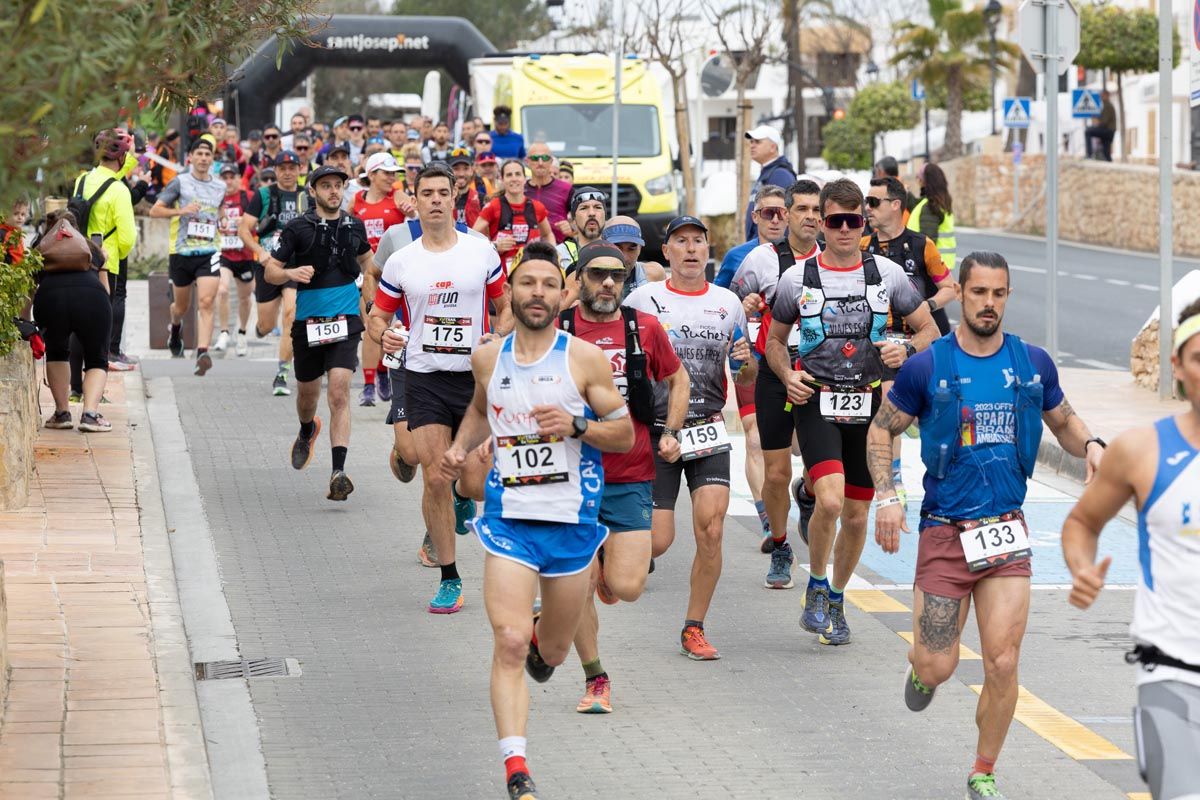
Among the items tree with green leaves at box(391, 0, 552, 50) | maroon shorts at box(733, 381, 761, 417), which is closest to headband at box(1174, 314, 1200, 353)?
maroon shorts at box(733, 381, 761, 417)

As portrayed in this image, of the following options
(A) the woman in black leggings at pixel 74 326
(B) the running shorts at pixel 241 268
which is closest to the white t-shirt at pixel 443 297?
(A) the woman in black leggings at pixel 74 326

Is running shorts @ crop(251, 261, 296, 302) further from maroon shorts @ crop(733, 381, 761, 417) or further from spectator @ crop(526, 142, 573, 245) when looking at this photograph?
maroon shorts @ crop(733, 381, 761, 417)

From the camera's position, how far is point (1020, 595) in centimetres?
662

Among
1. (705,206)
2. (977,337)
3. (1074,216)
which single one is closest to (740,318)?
(977,337)

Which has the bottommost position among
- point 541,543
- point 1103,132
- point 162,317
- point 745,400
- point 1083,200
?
point 541,543

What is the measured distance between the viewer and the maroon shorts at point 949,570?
666 centimetres

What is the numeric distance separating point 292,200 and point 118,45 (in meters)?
12.6

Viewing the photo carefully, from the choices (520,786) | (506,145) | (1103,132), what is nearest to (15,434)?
(520,786)

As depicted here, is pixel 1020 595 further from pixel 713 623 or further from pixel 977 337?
pixel 713 623

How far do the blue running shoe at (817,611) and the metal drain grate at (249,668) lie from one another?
2260 millimetres

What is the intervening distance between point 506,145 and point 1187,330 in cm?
2237

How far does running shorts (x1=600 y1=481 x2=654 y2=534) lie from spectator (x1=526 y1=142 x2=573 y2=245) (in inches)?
358

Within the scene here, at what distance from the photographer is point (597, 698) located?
7789mm

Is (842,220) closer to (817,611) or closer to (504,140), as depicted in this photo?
(817,611)
